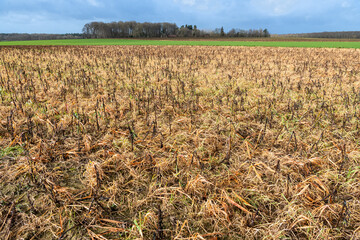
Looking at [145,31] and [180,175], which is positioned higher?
[145,31]

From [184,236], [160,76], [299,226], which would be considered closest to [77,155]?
[184,236]

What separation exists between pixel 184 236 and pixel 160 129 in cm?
234

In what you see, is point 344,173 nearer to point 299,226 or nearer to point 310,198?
point 310,198

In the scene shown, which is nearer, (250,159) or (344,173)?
(344,173)

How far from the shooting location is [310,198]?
226 cm

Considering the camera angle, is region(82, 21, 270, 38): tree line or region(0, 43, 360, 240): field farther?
region(82, 21, 270, 38): tree line

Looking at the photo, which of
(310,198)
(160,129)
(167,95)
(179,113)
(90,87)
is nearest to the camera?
(310,198)

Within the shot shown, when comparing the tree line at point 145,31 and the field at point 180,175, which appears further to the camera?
the tree line at point 145,31

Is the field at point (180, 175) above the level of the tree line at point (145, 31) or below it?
below

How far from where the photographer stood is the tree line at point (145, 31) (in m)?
114

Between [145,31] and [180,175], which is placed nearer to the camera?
[180,175]

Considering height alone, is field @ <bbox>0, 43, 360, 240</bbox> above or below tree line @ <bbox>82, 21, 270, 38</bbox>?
below

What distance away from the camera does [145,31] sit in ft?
395

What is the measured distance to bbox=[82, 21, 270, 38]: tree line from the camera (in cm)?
11356
